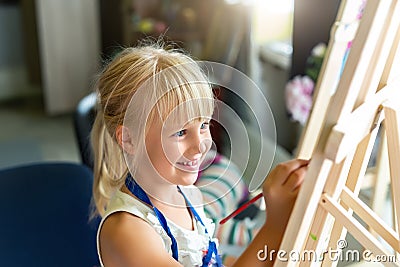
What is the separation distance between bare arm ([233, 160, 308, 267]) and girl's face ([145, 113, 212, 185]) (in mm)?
116

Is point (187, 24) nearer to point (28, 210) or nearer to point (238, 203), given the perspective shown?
point (238, 203)

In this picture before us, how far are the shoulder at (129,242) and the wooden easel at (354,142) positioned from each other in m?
0.18

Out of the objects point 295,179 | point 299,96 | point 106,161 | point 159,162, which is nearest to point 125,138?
point 159,162

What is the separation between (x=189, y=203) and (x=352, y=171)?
301 millimetres

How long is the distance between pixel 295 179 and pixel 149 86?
0.26 metres

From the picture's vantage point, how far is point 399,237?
83cm

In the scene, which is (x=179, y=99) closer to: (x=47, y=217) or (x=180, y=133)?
(x=180, y=133)

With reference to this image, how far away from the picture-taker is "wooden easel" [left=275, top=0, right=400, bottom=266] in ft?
2.27

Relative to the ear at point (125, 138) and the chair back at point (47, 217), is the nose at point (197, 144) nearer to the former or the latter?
the ear at point (125, 138)

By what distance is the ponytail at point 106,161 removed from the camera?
101 centimetres

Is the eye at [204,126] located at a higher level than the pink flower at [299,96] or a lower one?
higher

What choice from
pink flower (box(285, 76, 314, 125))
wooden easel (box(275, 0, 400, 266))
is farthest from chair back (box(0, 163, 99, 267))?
pink flower (box(285, 76, 314, 125))

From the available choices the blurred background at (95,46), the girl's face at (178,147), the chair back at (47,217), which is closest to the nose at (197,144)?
the girl's face at (178,147)

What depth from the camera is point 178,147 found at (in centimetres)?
85
